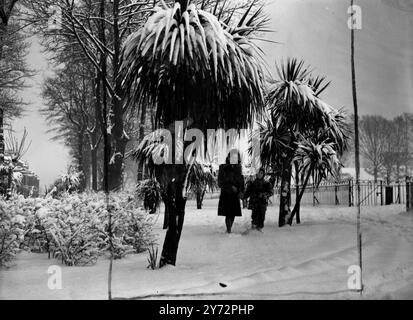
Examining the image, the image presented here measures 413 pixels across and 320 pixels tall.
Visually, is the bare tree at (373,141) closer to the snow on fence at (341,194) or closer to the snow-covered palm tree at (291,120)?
the snow-covered palm tree at (291,120)

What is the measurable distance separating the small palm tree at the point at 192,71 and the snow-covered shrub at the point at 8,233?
173 cm

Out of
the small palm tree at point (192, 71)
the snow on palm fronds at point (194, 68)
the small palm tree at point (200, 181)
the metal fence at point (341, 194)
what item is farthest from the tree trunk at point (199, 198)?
the snow on palm fronds at point (194, 68)

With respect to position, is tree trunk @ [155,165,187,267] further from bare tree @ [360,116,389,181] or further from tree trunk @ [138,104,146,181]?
bare tree @ [360,116,389,181]

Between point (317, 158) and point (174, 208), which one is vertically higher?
point (317, 158)

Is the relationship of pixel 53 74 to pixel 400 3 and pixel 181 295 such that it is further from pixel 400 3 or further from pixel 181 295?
pixel 400 3

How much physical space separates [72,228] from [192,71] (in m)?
2.76

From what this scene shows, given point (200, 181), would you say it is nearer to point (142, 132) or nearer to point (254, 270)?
point (142, 132)

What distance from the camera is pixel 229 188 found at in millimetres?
6855

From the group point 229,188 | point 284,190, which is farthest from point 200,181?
Result: point 284,190

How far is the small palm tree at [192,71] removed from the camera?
4.20m
